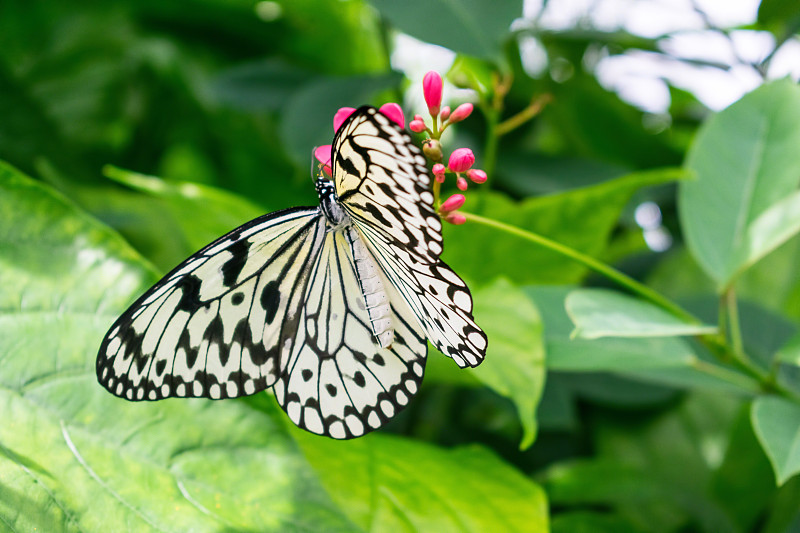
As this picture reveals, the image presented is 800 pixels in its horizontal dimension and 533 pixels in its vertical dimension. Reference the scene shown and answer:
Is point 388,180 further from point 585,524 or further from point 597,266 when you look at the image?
point 585,524

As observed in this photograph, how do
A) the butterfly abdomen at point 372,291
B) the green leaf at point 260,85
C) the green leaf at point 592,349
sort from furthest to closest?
the green leaf at point 260,85 < the green leaf at point 592,349 < the butterfly abdomen at point 372,291

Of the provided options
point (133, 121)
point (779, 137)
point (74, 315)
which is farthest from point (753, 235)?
point (133, 121)

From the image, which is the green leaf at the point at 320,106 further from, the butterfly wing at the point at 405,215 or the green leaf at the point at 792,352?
the green leaf at the point at 792,352

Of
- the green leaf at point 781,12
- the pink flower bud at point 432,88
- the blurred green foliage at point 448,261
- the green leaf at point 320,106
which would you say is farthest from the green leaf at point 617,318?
the green leaf at point 781,12

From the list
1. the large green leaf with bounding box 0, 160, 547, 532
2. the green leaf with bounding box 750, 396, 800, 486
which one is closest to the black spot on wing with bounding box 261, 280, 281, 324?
the large green leaf with bounding box 0, 160, 547, 532

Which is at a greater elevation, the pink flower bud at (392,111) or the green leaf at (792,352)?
the pink flower bud at (392,111)

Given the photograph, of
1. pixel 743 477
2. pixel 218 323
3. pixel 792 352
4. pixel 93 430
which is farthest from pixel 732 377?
pixel 93 430

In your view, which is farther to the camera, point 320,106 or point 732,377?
point 320,106
